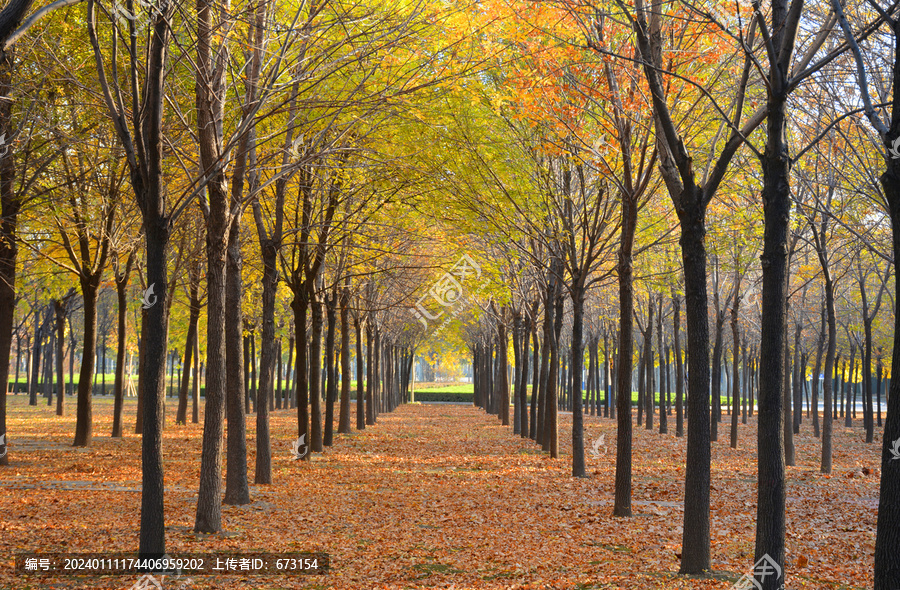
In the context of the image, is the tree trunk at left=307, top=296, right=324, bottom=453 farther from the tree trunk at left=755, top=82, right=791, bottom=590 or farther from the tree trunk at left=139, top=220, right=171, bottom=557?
the tree trunk at left=755, top=82, right=791, bottom=590

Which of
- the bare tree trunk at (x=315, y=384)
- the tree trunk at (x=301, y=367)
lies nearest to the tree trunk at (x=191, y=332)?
the bare tree trunk at (x=315, y=384)

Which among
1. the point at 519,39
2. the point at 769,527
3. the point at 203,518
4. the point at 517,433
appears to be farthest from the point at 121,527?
the point at 517,433

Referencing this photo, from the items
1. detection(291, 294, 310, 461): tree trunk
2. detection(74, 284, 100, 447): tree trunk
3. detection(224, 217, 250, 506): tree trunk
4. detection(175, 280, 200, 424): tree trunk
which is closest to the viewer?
detection(224, 217, 250, 506): tree trunk

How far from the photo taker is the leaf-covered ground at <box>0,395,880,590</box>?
23.0 feet

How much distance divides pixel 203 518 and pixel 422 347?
171ft

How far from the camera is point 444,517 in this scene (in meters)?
10.4

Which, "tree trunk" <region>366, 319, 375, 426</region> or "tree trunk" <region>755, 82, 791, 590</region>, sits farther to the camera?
"tree trunk" <region>366, 319, 375, 426</region>

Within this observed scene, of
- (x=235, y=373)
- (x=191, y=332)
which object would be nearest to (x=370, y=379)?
(x=191, y=332)

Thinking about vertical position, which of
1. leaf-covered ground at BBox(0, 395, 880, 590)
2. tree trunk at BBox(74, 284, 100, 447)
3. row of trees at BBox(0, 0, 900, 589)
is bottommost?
leaf-covered ground at BBox(0, 395, 880, 590)

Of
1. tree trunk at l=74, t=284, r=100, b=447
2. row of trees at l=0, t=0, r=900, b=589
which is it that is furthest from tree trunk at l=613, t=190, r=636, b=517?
tree trunk at l=74, t=284, r=100, b=447

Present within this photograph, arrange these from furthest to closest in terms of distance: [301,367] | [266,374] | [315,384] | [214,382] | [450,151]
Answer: [315,384] → [301,367] → [450,151] → [266,374] → [214,382]

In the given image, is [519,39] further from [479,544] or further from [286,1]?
[479,544]

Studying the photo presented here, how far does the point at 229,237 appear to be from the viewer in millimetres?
9977

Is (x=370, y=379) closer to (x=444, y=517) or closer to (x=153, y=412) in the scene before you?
(x=444, y=517)
